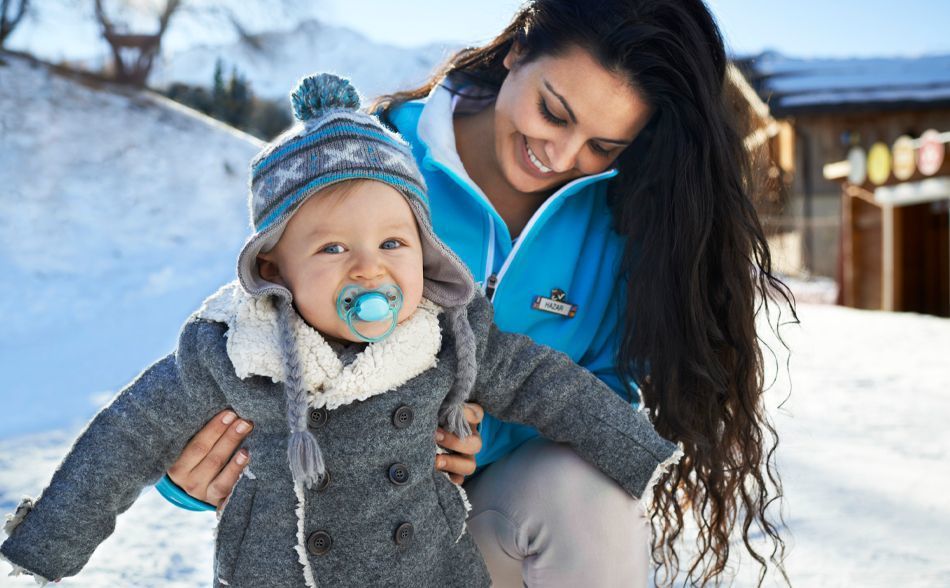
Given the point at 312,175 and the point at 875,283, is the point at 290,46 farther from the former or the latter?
the point at 312,175

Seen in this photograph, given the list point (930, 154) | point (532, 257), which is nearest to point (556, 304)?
point (532, 257)

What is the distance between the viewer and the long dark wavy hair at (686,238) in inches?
66.2

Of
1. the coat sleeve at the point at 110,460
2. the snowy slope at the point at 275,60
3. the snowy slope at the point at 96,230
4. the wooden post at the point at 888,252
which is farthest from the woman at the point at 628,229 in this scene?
the snowy slope at the point at 275,60

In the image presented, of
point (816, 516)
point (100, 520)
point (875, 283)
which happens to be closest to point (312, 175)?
point (100, 520)

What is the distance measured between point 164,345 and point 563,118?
402cm

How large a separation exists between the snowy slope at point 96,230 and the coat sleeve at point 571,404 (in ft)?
8.52

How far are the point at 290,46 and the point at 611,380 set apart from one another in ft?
49.5

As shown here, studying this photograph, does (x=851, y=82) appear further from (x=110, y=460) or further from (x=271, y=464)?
(x=110, y=460)

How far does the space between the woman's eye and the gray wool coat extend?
0.58 meters

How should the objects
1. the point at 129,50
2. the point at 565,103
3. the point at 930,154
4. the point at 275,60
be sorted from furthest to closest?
1. the point at 275,60
2. the point at 129,50
3. the point at 930,154
4. the point at 565,103

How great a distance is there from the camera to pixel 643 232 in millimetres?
1736

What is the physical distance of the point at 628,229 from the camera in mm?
1765

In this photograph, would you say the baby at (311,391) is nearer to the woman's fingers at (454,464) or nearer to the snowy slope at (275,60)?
the woman's fingers at (454,464)

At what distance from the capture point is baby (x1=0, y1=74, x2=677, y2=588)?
3.96 feet
